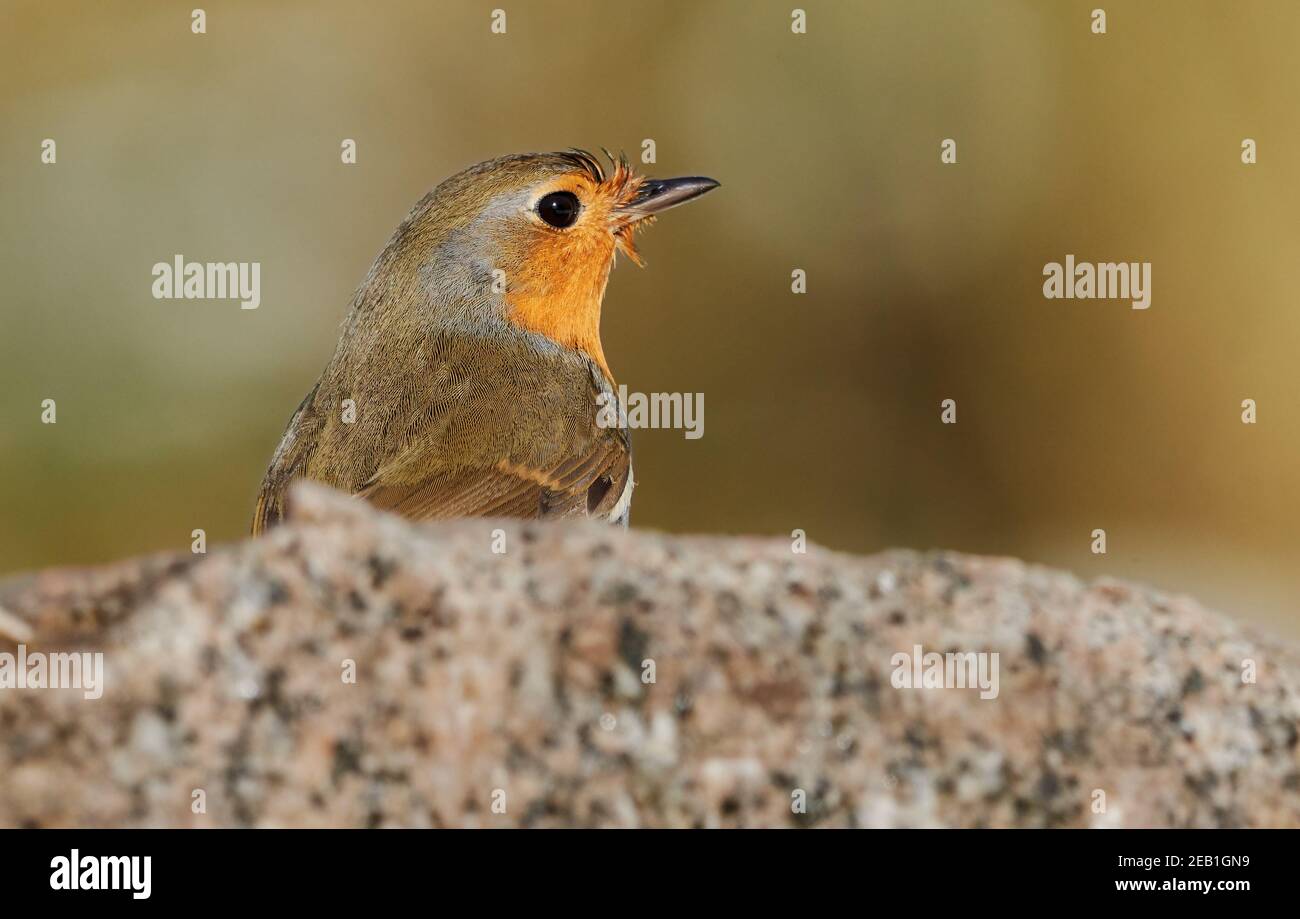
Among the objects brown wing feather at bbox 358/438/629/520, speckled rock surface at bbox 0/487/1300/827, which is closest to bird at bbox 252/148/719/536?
brown wing feather at bbox 358/438/629/520

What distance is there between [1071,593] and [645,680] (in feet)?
4.01

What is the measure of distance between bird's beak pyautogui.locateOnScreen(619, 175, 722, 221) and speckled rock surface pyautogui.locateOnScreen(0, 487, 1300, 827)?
2785 millimetres

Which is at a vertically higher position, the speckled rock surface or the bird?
the bird

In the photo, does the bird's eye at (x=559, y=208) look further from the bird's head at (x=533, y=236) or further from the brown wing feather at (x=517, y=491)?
the brown wing feather at (x=517, y=491)

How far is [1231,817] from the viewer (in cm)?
299

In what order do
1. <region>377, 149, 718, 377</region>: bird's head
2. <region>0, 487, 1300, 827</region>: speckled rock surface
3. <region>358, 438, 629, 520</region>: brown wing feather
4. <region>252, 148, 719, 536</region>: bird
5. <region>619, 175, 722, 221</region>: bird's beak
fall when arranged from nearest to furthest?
1. <region>0, 487, 1300, 827</region>: speckled rock surface
2. <region>358, 438, 629, 520</region>: brown wing feather
3. <region>252, 148, 719, 536</region>: bird
4. <region>377, 149, 718, 377</region>: bird's head
5. <region>619, 175, 722, 221</region>: bird's beak

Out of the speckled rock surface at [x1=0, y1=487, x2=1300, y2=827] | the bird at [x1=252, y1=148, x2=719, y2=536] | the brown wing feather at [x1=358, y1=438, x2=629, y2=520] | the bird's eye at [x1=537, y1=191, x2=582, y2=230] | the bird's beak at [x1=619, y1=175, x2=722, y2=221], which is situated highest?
the bird's beak at [x1=619, y1=175, x2=722, y2=221]

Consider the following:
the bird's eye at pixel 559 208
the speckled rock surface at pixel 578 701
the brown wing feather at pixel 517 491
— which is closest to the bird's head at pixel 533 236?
the bird's eye at pixel 559 208

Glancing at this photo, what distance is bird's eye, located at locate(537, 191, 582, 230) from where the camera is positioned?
5461mm

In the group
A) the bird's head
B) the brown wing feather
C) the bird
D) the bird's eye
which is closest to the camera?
the brown wing feather

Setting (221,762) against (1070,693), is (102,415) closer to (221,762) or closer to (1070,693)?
(221,762)

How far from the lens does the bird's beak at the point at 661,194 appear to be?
5.74 m

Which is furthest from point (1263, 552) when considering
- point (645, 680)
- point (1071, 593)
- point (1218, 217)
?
point (645, 680)

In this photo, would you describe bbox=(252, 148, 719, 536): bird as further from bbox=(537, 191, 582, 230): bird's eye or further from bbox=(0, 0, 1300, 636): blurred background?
bbox=(0, 0, 1300, 636): blurred background
